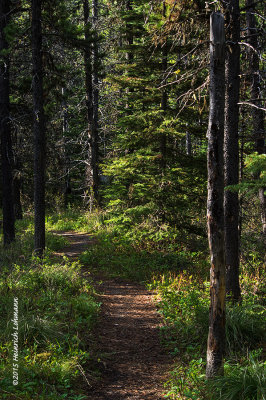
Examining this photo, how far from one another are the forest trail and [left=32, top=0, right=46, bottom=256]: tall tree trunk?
2.69 m

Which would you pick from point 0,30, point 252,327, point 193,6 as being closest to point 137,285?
point 252,327

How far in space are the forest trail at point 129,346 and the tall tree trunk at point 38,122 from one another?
8.84ft

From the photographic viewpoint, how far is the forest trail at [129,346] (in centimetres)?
497

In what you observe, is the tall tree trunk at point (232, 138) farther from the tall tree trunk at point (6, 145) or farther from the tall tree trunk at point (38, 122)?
the tall tree trunk at point (6, 145)

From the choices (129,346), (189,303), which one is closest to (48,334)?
(129,346)

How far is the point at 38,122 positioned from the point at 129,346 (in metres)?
6.99

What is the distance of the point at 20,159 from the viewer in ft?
65.3

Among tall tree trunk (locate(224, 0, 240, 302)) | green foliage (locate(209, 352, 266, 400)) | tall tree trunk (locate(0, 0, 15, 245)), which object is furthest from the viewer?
tall tree trunk (locate(0, 0, 15, 245))

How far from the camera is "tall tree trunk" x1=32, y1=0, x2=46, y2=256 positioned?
10.2 m

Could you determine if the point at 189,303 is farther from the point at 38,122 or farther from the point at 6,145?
the point at 6,145

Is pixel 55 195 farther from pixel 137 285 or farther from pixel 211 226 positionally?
pixel 211 226

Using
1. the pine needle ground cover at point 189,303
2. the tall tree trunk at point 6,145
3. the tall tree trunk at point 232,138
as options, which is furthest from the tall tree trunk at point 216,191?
the tall tree trunk at point 6,145

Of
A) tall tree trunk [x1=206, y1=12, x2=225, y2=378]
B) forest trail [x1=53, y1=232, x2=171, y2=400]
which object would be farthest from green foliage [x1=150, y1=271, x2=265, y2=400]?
tall tree trunk [x1=206, y1=12, x2=225, y2=378]

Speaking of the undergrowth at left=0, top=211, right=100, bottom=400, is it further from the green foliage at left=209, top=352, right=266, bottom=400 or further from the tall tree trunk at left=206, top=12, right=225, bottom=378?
the tall tree trunk at left=206, top=12, right=225, bottom=378
